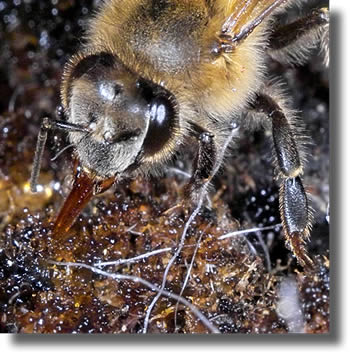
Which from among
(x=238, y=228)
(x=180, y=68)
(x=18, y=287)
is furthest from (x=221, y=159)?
(x=18, y=287)

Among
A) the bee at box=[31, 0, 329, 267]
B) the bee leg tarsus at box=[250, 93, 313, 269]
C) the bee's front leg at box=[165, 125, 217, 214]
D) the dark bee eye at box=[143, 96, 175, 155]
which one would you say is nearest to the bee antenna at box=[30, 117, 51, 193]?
the bee at box=[31, 0, 329, 267]

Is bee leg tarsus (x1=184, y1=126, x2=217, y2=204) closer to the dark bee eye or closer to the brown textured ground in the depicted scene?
the brown textured ground

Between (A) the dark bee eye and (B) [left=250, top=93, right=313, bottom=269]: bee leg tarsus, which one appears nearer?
(A) the dark bee eye

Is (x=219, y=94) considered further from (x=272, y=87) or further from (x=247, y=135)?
(x=247, y=135)

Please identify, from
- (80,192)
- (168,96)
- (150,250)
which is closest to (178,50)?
(168,96)

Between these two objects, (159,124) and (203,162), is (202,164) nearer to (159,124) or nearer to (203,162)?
(203,162)

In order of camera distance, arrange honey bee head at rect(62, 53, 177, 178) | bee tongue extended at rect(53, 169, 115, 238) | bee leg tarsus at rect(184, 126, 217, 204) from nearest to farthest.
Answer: honey bee head at rect(62, 53, 177, 178) → bee tongue extended at rect(53, 169, 115, 238) → bee leg tarsus at rect(184, 126, 217, 204)
